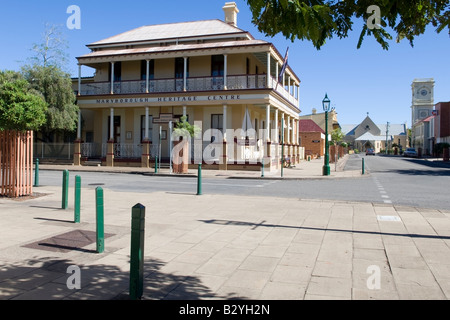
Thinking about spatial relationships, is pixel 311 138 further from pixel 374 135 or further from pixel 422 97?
pixel 374 135

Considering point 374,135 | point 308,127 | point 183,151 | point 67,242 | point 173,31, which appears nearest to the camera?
point 67,242

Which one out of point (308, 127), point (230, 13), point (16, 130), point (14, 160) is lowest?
point (14, 160)

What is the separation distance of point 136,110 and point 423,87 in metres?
113

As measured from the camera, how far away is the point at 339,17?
198 inches

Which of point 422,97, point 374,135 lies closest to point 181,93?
point 422,97

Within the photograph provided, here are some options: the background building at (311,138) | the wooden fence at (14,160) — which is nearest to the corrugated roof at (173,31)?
the wooden fence at (14,160)

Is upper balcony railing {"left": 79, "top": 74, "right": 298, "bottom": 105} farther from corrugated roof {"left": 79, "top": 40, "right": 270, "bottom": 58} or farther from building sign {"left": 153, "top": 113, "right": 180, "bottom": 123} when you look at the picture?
corrugated roof {"left": 79, "top": 40, "right": 270, "bottom": 58}

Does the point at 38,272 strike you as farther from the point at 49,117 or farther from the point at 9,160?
the point at 49,117

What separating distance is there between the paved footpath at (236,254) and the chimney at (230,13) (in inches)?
1018

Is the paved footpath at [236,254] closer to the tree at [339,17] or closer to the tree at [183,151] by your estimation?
the tree at [339,17]

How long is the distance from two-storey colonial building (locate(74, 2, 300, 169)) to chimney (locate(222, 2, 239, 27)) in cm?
8

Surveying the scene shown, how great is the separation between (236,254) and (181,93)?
22309mm

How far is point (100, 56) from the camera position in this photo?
2891cm

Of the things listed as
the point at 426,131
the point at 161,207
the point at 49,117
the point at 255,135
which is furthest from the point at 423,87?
the point at 161,207
